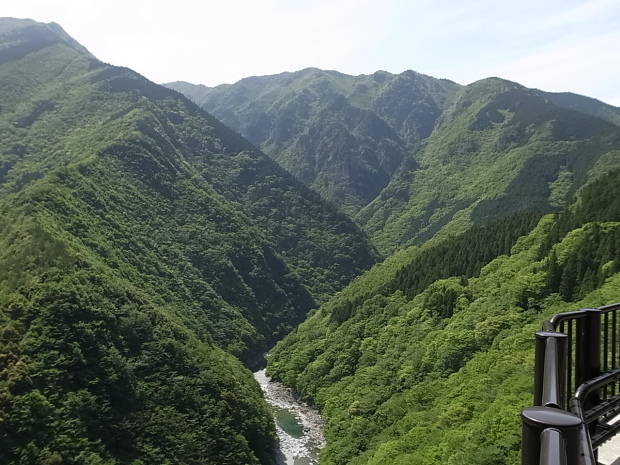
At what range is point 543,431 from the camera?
393 cm

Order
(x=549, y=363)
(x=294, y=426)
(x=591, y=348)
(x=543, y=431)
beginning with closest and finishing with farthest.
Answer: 1. (x=543, y=431)
2. (x=549, y=363)
3. (x=591, y=348)
4. (x=294, y=426)

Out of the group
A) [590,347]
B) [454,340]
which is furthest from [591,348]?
[454,340]

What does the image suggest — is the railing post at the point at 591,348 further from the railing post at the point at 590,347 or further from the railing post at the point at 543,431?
the railing post at the point at 543,431

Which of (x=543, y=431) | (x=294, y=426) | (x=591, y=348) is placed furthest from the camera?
(x=294, y=426)

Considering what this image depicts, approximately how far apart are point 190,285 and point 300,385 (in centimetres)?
6098

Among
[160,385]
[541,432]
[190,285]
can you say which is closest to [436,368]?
[160,385]

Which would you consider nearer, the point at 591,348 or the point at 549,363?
the point at 549,363

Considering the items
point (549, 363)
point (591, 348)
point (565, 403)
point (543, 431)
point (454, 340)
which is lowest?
point (454, 340)

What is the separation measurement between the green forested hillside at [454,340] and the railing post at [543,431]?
3953 cm

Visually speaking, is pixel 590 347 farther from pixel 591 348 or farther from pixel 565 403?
pixel 565 403

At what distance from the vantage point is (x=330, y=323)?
135875 millimetres

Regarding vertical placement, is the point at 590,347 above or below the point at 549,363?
below

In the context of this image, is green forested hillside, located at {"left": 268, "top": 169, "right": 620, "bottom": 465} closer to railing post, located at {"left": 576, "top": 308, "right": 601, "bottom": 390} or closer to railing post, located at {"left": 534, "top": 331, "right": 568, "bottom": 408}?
railing post, located at {"left": 576, "top": 308, "right": 601, "bottom": 390}

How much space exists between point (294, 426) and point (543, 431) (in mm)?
100789
